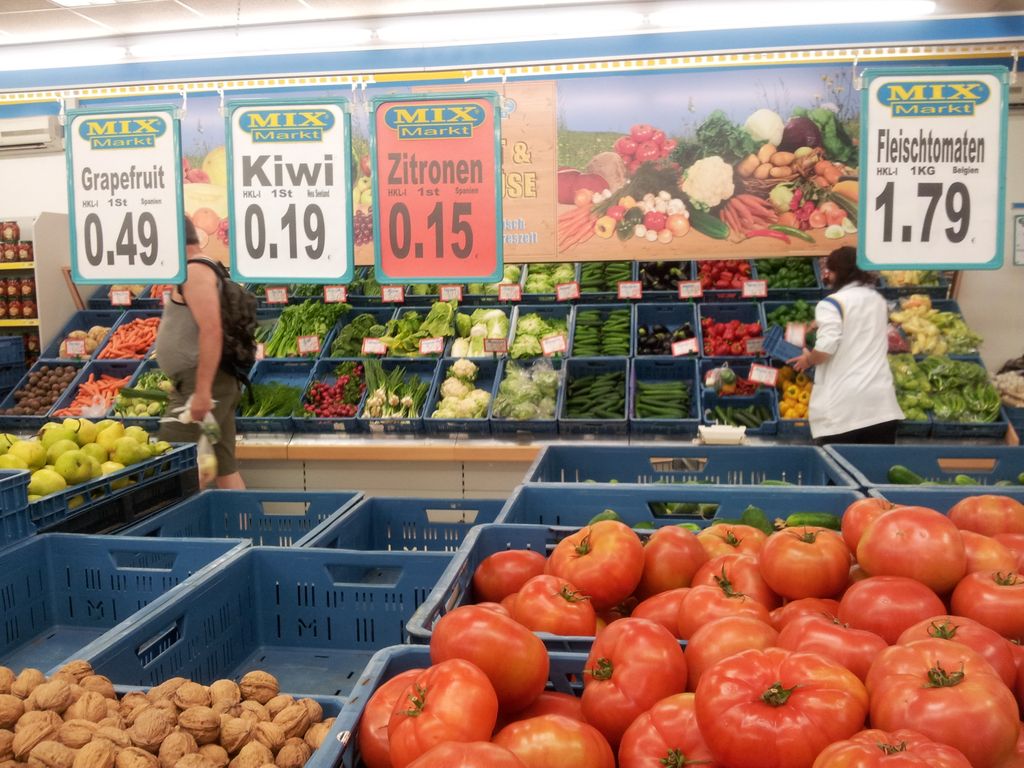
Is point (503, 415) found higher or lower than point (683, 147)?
lower

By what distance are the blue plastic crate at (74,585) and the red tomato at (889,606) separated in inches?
65.6

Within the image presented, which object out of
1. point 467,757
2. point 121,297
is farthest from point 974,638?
point 121,297

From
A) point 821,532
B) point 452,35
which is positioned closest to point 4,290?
point 452,35

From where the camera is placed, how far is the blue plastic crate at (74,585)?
7.88 ft

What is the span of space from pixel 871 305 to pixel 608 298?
7.20ft

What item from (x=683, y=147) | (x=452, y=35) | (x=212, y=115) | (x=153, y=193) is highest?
(x=452, y=35)

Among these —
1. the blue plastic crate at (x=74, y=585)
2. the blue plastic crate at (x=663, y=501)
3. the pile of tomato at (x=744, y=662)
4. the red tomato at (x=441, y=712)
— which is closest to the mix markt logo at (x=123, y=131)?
the blue plastic crate at (x=74, y=585)

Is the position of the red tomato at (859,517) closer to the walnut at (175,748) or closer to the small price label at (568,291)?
the walnut at (175,748)

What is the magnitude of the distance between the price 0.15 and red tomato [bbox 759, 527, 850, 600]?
5.30 feet

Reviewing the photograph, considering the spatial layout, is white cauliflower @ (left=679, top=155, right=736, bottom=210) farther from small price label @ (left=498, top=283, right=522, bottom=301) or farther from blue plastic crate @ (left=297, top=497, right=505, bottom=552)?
blue plastic crate @ (left=297, top=497, right=505, bottom=552)

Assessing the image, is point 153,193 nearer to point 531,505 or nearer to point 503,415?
point 531,505

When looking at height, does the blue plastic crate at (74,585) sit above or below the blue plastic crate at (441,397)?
below

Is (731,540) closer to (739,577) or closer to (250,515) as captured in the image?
(739,577)

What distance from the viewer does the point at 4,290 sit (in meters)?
6.64
